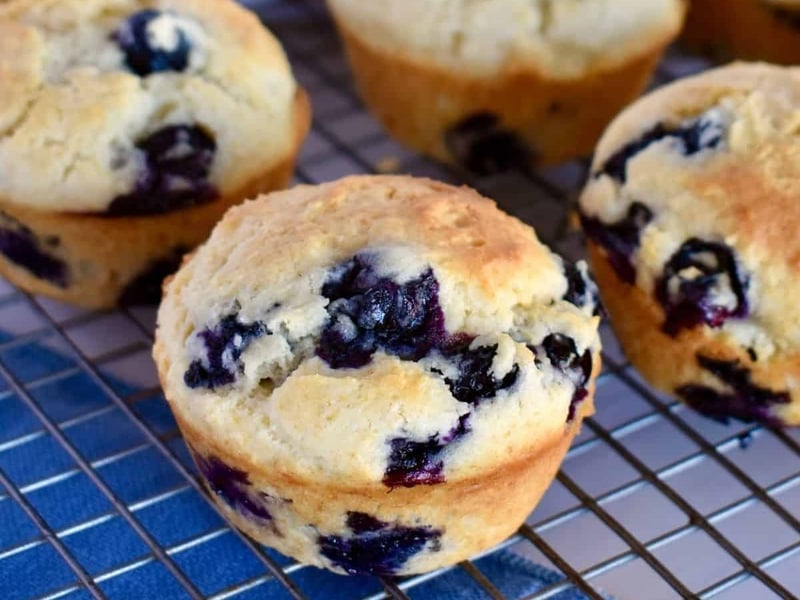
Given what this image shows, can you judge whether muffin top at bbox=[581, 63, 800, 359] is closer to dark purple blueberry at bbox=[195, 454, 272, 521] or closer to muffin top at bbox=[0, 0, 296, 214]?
muffin top at bbox=[0, 0, 296, 214]

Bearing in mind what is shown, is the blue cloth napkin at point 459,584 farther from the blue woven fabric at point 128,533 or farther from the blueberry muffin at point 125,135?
the blueberry muffin at point 125,135

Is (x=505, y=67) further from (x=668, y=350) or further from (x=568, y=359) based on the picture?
(x=568, y=359)

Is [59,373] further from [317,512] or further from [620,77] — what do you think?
[620,77]

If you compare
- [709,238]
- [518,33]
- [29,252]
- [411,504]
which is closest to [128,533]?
[411,504]

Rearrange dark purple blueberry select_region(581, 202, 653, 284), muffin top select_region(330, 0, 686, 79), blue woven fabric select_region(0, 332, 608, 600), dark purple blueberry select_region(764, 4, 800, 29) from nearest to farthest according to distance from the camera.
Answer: blue woven fabric select_region(0, 332, 608, 600) → dark purple blueberry select_region(581, 202, 653, 284) → muffin top select_region(330, 0, 686, 79) → dark purple blueberry select_region(764, 4, 800, 29)

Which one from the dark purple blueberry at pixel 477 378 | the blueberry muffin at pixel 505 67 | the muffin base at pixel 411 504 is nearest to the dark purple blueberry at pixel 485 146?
the blueberry muffin at pixel 505 67

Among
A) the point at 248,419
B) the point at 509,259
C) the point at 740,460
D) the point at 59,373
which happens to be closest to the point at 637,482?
the point at 740,460

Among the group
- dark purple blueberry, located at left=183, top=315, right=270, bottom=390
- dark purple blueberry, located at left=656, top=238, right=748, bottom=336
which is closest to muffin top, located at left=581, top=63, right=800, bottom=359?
dark purple blueberry, located at left=656, top=238, right=748, bottom=336
